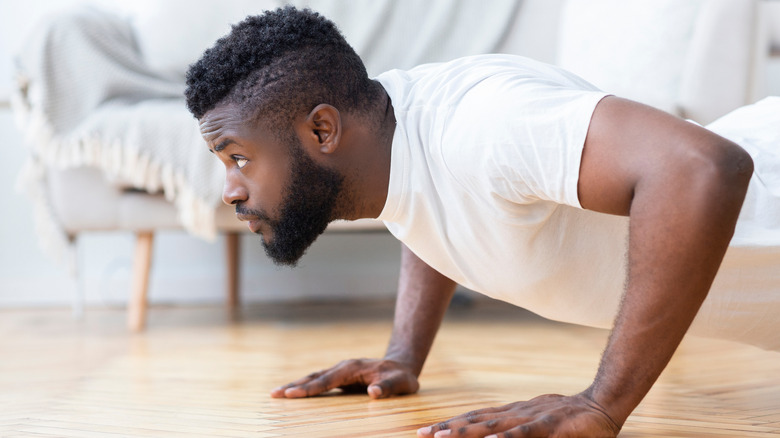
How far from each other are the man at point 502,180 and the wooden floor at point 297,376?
0.39 feet

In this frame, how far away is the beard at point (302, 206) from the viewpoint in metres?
0.78

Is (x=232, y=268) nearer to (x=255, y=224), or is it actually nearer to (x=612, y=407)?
(x=255, y=224)

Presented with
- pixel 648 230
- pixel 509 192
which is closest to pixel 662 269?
pixel 648 230

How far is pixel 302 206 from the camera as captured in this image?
0.79m

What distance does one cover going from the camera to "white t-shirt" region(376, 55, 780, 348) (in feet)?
2.22

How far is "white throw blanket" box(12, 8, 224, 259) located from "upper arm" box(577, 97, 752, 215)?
43.5 inches

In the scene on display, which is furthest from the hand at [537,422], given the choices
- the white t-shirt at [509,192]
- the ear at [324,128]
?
the ear at [324,128]

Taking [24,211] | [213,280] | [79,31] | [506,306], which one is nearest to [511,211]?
[79,31]

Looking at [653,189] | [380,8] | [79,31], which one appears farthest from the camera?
[380,8]

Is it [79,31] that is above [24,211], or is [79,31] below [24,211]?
above

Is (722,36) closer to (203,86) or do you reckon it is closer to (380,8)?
(380,8)

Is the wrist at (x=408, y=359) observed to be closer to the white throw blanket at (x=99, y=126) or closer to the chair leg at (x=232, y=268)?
the white throw blanket at (x=99, y=126)

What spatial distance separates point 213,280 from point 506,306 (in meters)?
0.85

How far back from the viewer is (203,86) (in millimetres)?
772
